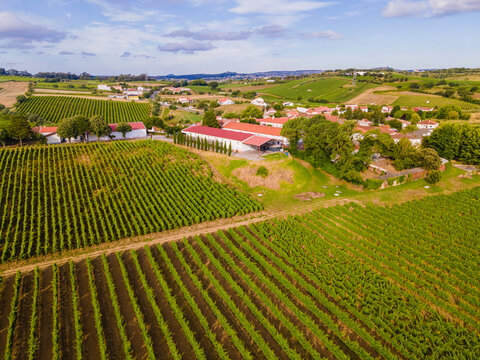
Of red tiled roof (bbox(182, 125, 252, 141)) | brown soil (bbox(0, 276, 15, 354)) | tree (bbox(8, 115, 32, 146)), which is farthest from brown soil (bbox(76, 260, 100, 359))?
tree (bbox(8, 115, 32, 146))

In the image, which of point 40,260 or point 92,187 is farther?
point 92,187

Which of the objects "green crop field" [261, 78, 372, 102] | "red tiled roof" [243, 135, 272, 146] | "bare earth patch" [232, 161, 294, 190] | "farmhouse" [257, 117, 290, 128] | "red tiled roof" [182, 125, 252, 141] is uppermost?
"green crop field" [261, 78, 372, 102]

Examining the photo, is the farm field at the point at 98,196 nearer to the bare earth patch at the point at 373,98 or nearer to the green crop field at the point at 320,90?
the bare earth patch at the point at 373,98

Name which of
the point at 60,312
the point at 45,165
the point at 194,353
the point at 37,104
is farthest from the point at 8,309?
the point at 37,104

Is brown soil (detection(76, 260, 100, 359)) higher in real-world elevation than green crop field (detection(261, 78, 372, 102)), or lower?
lower

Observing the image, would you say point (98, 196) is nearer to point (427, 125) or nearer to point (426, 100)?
point (427, 125)

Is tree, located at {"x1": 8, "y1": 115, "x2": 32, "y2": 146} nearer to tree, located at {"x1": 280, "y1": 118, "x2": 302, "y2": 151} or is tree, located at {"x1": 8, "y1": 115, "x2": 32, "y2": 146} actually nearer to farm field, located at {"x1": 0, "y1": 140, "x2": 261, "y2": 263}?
farm field, located at {"x1": 0, "y1": 140, "x2": 261, "y2": 263}

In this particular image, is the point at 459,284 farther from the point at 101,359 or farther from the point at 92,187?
the point at 92,187
